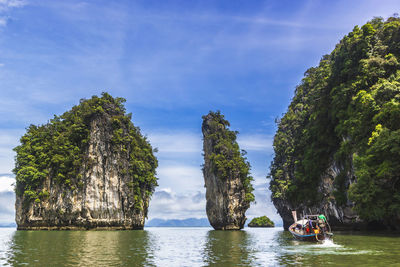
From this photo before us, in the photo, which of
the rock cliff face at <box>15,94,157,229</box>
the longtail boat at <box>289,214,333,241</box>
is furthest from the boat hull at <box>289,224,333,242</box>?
the rock cliff face at <box>15,94,157,229</box>

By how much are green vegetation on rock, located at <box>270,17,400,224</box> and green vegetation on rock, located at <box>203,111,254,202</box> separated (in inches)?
444

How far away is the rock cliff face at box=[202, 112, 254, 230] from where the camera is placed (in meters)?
59.7

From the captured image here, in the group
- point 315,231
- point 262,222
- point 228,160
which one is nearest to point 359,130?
point 315,231

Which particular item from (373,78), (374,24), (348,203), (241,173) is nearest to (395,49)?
(373,78)

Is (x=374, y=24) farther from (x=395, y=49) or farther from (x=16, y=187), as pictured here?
(x=16, y=187)

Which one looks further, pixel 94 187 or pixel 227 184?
pixel 227 184

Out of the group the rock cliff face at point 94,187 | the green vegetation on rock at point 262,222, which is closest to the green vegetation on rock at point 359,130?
the rock cliff face at point 94,187

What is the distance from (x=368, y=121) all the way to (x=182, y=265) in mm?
23451

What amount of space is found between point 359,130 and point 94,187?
42.1 m

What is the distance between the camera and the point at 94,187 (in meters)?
52.4

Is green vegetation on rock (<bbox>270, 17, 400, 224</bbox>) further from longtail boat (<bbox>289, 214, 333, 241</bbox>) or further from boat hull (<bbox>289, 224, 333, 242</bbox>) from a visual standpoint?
boat hull (<bbox>289, 224, 333, 242</bbox>)

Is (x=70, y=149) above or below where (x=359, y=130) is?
above

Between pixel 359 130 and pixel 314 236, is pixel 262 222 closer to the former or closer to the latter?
pixel 359 130

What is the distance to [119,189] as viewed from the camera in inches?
2165
